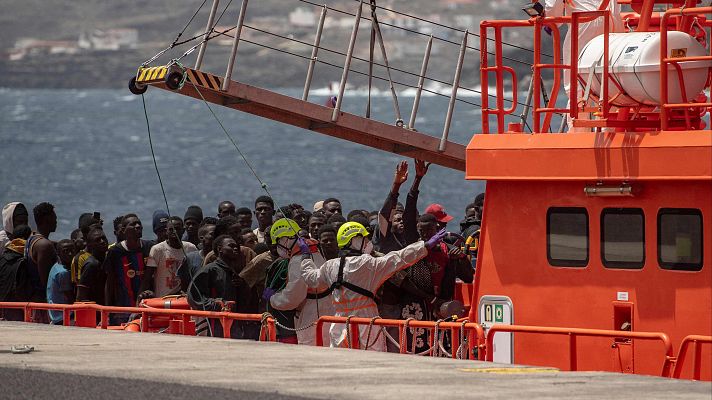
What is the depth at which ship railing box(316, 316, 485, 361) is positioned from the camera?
12.1 m

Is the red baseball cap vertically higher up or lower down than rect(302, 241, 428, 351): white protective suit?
higher up

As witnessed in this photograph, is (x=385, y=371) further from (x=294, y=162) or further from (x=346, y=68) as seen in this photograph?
(x=294, y=162)

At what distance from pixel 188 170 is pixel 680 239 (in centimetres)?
9991

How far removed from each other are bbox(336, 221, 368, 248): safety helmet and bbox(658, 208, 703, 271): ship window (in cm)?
302

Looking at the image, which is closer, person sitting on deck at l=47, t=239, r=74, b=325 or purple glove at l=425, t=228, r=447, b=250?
purple glove at l=425, t=228, r=447, b=250

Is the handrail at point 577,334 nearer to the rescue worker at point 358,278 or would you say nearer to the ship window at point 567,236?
the ship window at point 567,236

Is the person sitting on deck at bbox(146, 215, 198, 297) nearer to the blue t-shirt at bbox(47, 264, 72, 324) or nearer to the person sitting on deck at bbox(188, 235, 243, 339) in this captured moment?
the blue t-shirt at bbox(47, 264, 72, 324)

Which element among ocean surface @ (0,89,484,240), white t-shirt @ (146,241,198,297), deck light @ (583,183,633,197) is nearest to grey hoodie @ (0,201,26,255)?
white t-shirt @ (146,241,198,297)

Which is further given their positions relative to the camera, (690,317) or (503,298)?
(503,298)

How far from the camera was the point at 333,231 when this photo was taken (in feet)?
44.8

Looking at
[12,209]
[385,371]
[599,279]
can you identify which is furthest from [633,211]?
[12,209]

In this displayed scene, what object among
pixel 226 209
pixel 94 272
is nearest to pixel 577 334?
pixel 94 272

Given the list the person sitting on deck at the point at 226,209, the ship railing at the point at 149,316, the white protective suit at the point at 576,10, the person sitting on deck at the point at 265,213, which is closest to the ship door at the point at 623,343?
the white protective suit at the point at 576,10

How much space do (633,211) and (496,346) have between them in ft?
5.06
